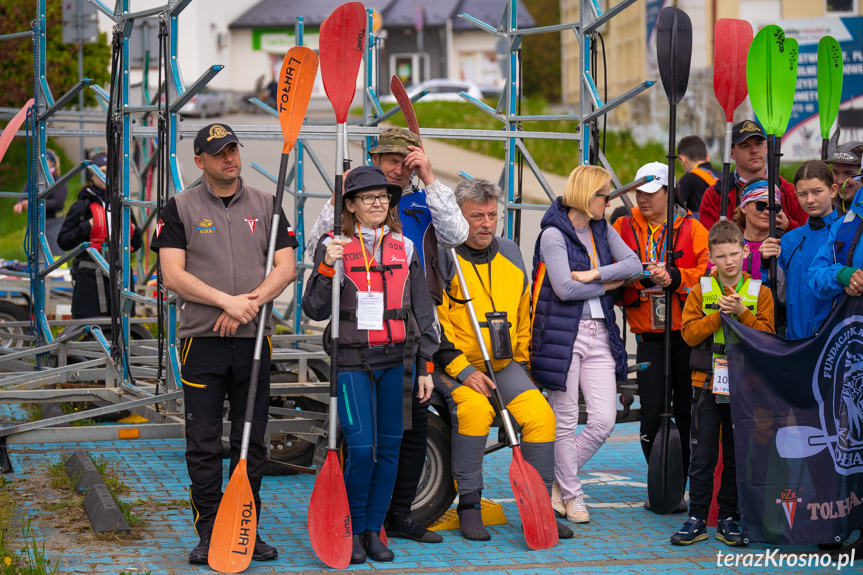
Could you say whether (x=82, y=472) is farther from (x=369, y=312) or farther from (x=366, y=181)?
(x=366, y=181)

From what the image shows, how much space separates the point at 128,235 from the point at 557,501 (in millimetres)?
3196

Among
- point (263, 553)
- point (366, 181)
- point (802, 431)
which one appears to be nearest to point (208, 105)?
point (366, 181)

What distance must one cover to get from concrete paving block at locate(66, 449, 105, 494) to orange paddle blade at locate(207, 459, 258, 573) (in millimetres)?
1369

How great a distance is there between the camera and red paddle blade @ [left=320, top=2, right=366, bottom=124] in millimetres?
5504

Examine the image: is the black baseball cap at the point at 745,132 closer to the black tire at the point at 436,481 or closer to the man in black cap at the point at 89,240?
the black tire at the point at 436,481

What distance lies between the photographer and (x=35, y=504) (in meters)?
6.11

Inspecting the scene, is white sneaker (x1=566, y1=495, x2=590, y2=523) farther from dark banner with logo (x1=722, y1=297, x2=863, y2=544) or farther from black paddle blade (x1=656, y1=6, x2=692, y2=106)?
black paddle blade (x1=656, y1=6, x2=692, y2=106)

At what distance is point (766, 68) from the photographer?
5.91 meters

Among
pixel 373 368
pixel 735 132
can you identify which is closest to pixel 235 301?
pixel 373 368

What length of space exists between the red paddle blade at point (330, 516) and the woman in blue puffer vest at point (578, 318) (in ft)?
4.54

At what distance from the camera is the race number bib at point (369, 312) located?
521 centimetres

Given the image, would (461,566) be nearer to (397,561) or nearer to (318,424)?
(397,561)

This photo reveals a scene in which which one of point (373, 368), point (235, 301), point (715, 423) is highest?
point (235, 301)

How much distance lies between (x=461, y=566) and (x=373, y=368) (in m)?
1.04
